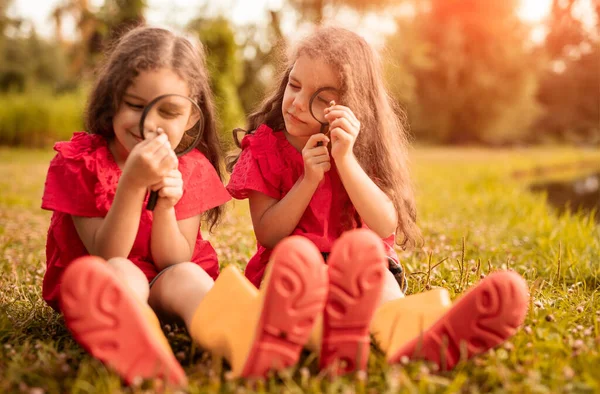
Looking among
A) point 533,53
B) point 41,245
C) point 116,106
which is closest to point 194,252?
point 116,106

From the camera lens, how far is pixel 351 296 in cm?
158

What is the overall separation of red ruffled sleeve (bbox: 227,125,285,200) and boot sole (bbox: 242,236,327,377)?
2.82ft

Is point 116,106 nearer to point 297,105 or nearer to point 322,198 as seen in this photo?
point 297,105

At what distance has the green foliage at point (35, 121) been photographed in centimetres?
1412

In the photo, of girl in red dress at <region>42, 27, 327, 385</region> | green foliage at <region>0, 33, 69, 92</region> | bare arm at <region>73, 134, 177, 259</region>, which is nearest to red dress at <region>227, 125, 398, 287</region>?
girl in red dress at <region>42, 27, 327, 385</region>

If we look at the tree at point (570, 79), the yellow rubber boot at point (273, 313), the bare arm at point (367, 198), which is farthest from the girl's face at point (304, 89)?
the tree at point (570, 79)

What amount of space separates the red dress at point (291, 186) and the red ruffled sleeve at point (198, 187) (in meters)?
0.09

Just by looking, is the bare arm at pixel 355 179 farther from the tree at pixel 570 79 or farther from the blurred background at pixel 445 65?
the tree at pixel 570 79

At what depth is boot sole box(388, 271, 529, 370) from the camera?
164 centimetres

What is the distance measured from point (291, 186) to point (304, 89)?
41 centimetres

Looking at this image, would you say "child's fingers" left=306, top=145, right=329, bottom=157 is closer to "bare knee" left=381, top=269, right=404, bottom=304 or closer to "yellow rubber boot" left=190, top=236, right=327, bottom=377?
"bare knee" left=381, top=269, right=404, bottom=304

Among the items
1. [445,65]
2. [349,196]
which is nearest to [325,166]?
[349,196]

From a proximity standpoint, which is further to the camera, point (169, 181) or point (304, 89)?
point (304, 89)

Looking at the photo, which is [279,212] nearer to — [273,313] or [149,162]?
[149,162]
